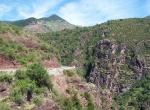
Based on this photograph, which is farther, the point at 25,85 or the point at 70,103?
the point at 70,103

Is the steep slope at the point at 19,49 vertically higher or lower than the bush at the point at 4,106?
higher

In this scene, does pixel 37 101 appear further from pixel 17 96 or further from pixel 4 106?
pixel 4 106

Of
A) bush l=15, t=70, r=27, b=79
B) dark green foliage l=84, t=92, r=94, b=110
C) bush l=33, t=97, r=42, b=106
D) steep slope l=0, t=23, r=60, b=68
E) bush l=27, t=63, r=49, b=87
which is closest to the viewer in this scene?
bush l=33, t=97, r=42, b=106

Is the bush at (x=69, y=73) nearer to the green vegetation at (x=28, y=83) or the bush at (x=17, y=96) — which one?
the green vegetation at (x=28, y=83)

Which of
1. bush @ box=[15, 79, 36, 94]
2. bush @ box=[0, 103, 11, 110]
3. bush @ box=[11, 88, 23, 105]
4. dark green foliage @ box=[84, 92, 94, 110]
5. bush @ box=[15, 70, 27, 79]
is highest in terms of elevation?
bush @ box=[15, 70, 27, 79]

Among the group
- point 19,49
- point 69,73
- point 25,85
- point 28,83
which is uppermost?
point 19,49

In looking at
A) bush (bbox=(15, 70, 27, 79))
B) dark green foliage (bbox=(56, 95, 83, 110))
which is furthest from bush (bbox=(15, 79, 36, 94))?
dark green foliage (bbox=(56, 95, 83, 110))

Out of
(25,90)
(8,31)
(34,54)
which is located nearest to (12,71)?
(25,90)

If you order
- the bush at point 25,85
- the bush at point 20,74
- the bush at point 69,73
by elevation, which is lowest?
the bush at point 25,85

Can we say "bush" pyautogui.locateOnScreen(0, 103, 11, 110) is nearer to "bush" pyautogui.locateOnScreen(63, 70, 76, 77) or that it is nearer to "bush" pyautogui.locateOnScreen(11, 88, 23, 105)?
"bush" pyautogui.locateOnScreen(11, 88, 23, 105)

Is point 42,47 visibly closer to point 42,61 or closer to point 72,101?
point 42,61

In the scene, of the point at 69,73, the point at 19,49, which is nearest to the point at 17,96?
the point at 19,49

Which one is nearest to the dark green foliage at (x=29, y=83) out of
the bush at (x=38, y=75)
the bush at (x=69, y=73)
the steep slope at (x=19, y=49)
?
the bush at (x=38, y=75)
